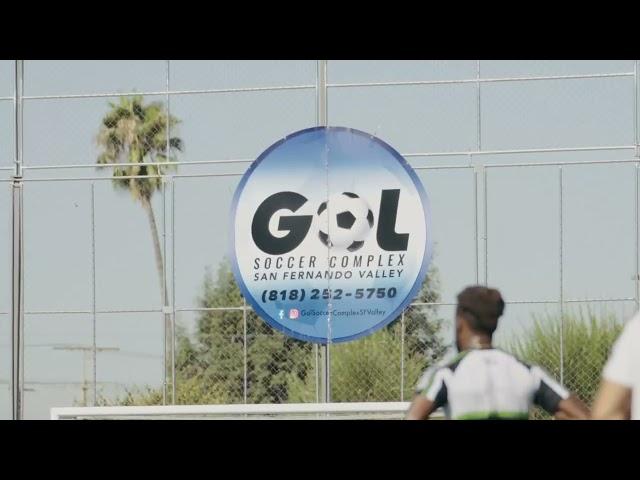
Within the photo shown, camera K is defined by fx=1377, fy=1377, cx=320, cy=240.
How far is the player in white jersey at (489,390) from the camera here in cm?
506

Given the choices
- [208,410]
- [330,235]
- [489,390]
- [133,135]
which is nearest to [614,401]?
[489,390]

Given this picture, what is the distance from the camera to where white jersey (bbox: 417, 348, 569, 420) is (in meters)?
5.07

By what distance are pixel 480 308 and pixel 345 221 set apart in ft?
26.7

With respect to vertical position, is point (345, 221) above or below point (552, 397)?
above

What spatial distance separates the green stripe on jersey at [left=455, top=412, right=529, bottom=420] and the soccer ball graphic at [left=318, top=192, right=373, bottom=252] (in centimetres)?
829

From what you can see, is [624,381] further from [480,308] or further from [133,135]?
[133,135]

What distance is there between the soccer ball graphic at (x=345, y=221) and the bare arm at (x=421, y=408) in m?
8.38

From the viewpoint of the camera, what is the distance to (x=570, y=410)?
197 inches

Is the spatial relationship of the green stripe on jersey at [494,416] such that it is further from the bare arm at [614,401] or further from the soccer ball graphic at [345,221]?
the soccer ball graphic at [345,221]

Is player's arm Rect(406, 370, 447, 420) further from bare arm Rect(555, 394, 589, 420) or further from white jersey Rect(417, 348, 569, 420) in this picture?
bare arm Rect(555, 394, 589, 420)

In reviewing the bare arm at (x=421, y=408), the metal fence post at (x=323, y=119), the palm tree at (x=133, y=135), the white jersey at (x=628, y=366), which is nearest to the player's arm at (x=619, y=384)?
the white jersey at (x=628, y=366)
